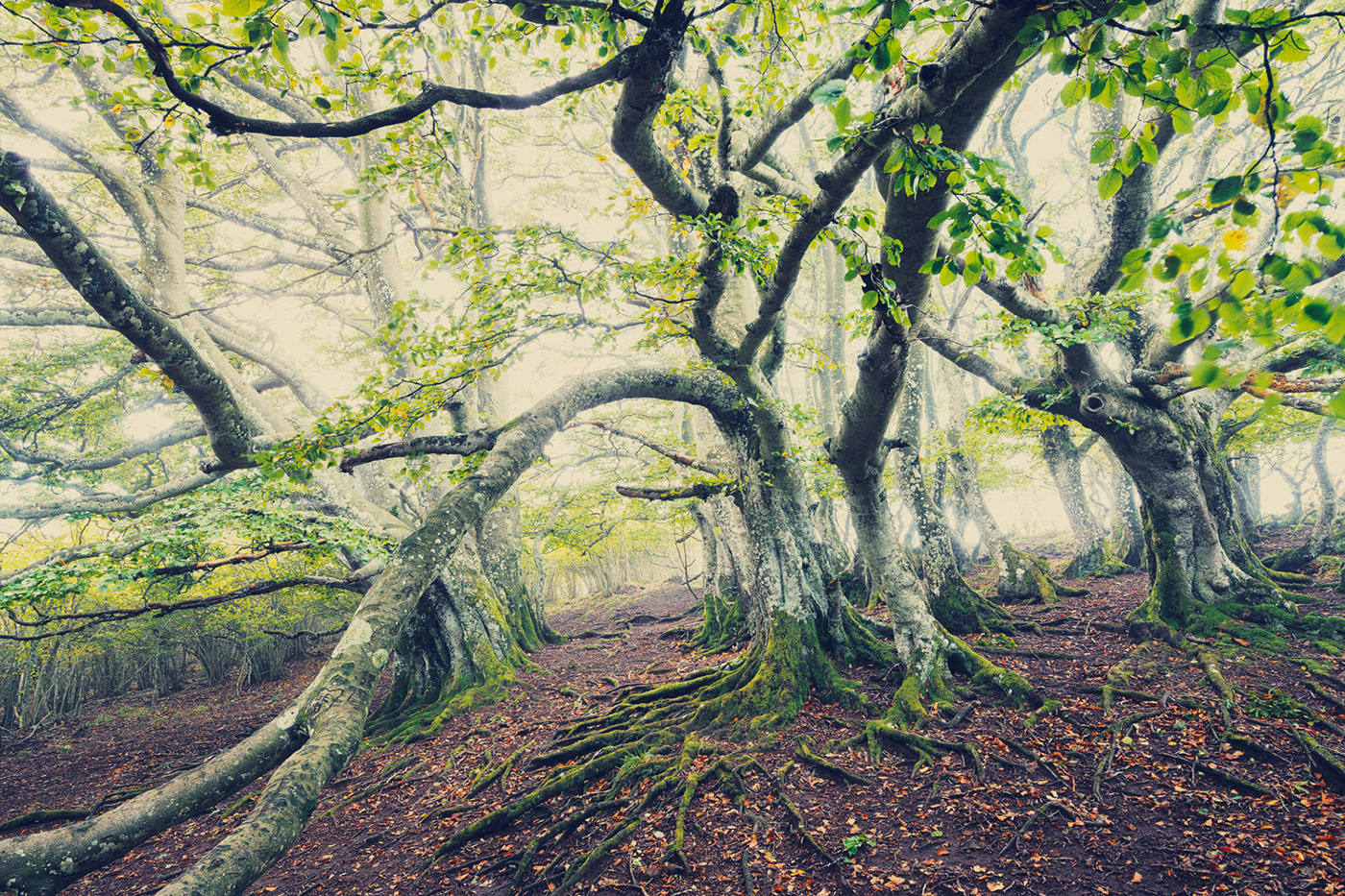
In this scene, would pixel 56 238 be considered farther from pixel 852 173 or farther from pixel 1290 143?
pixel 1290 143

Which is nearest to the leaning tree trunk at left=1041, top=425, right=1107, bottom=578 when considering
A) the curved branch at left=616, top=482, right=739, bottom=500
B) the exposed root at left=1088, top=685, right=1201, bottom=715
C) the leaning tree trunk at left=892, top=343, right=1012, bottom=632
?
the leaning tree trunk at left=892, top=343, right=1012, bottom=632

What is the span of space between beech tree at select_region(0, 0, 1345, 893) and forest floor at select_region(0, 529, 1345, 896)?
421 millimetres

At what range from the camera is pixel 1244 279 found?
1.41 metres

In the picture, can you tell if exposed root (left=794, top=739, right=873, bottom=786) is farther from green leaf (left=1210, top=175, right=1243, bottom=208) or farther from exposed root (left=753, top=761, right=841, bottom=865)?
green leaf (left=1210, top=175, right=1243, bottom=208)

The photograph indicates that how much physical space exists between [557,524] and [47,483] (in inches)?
351

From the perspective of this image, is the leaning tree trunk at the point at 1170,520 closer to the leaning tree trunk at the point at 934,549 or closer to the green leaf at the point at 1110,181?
the leaning tree trunk at the point at 934,549

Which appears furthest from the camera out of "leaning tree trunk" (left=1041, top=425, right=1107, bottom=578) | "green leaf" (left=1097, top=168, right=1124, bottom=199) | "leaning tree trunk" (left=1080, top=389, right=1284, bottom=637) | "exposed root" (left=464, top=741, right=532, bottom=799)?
"leaning tree trunk" (left=1041, top=425, right=1107, bottom=578)

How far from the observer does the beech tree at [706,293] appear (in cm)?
188

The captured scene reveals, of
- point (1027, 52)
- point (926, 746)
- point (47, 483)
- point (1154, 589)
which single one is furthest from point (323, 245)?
point (1154, 589)

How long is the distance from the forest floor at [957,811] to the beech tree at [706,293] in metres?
0.42

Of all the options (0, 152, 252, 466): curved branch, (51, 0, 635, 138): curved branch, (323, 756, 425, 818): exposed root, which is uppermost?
(51, 0, 635, 138): curved branch

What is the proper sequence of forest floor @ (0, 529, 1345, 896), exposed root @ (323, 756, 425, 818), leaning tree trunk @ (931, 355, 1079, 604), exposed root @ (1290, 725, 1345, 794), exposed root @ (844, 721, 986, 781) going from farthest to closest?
leaning tree trunk @ (931, 355, 1079, 604) < exposed root @ (323, 756, 425, 818) < exposed root @ (844, 721, 986, 781) < exposed root @ (1290, 725, 1345, 794) < forest floor @ (0, 529, 1345, 896)

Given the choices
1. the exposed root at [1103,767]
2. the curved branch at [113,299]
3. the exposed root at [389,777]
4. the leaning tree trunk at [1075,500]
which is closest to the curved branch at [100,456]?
the curved branch at [113,299]

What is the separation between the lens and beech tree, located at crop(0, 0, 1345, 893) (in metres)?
1.88
